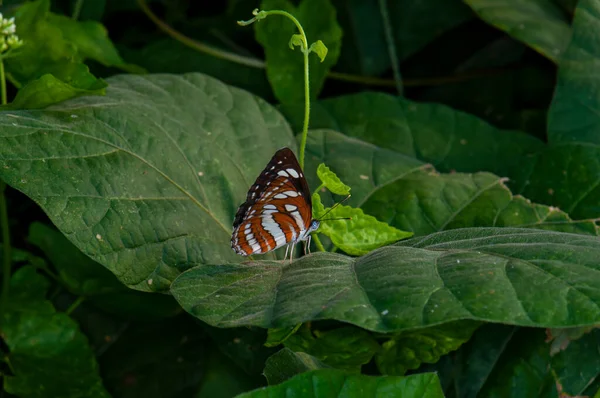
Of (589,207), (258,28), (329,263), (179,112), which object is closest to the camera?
(329,263)

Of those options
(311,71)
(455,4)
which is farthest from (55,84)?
(455,4)

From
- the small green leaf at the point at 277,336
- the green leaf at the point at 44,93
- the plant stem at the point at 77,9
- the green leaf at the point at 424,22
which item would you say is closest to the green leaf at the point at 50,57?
the green leaf at the point at 44,93

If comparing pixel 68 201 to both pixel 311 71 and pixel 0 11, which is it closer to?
pixel 0 11

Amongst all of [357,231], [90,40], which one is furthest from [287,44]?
[357,231]

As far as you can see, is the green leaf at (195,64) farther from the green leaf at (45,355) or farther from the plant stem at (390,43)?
the green leaf at (45,355)

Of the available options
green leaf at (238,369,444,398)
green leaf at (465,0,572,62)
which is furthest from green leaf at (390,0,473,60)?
green leaf at (238,369,444,398)

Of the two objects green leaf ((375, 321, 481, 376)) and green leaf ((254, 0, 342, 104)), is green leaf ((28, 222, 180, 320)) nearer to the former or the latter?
green leaf ((375, 321, 481, 376))

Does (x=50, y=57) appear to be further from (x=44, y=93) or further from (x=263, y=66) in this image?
(x=263, y=66)
